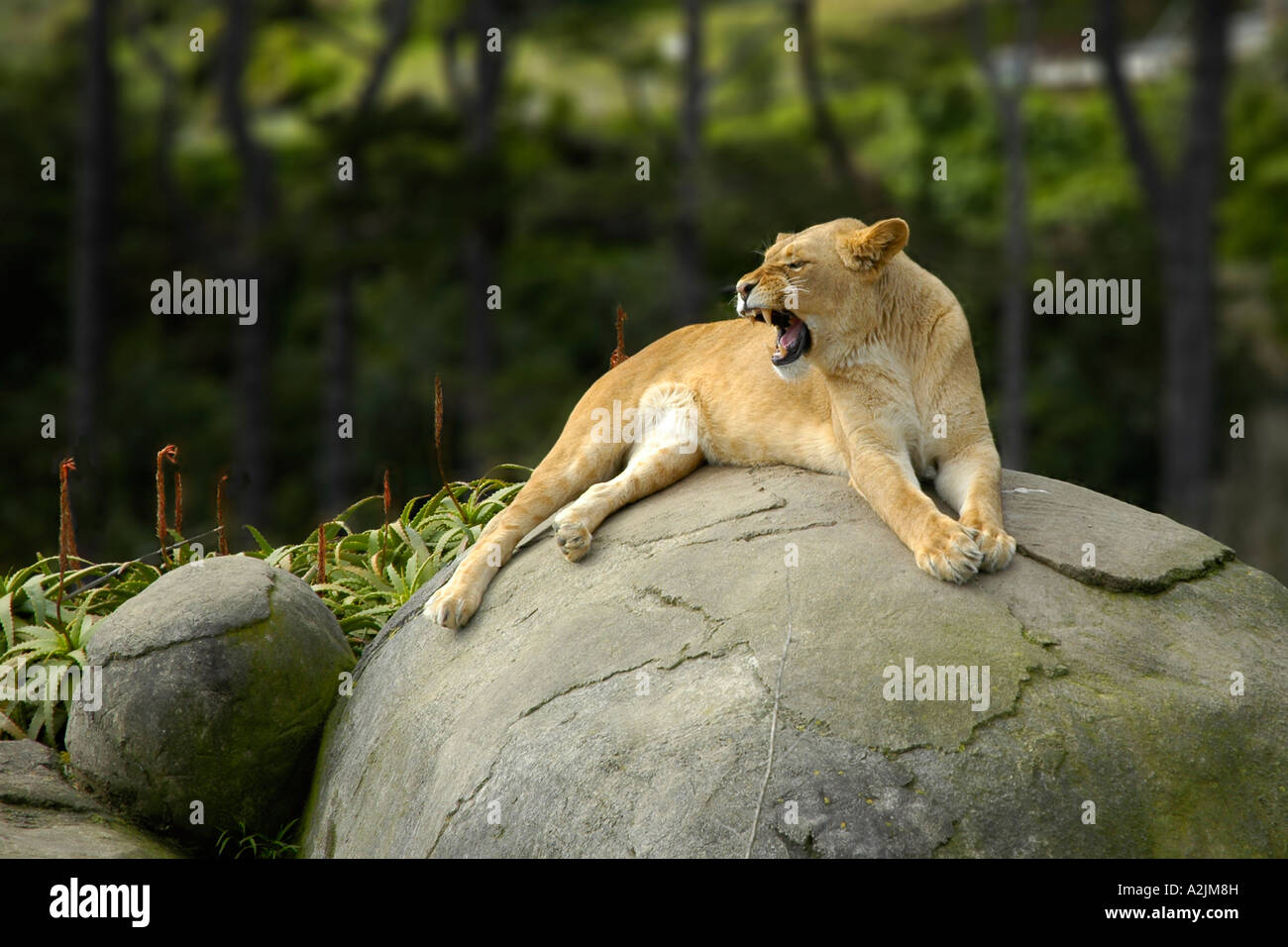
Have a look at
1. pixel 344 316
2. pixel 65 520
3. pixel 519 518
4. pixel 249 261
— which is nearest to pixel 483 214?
pixel 344 316

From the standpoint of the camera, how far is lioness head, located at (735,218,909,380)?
5.48 m

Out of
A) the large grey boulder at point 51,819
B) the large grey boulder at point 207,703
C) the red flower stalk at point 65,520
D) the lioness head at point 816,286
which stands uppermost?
the lioness head at point 816,286

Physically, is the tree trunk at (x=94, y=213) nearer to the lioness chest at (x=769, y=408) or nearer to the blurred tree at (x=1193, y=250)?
the blurred tree at (x=1193, y=250)

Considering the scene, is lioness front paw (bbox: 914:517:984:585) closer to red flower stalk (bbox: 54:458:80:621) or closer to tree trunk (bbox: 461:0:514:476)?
red flower stalk (bbox: 54:458:80:621)

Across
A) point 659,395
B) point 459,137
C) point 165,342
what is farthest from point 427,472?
point 659,395

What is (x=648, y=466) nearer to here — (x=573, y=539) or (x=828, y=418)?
(x=573, y=539)

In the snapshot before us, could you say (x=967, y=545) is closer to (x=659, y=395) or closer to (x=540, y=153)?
(x=659, y=395)

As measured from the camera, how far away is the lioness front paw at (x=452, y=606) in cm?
570

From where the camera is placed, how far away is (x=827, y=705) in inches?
184

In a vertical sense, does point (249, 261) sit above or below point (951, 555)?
above

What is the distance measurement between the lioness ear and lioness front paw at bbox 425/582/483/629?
1.88 metres

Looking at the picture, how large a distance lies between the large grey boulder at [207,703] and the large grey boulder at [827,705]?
0.22 metres

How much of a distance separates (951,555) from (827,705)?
72 centimetres

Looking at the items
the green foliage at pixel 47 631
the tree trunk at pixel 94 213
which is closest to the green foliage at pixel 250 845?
the green foliage at pixel 47 631
